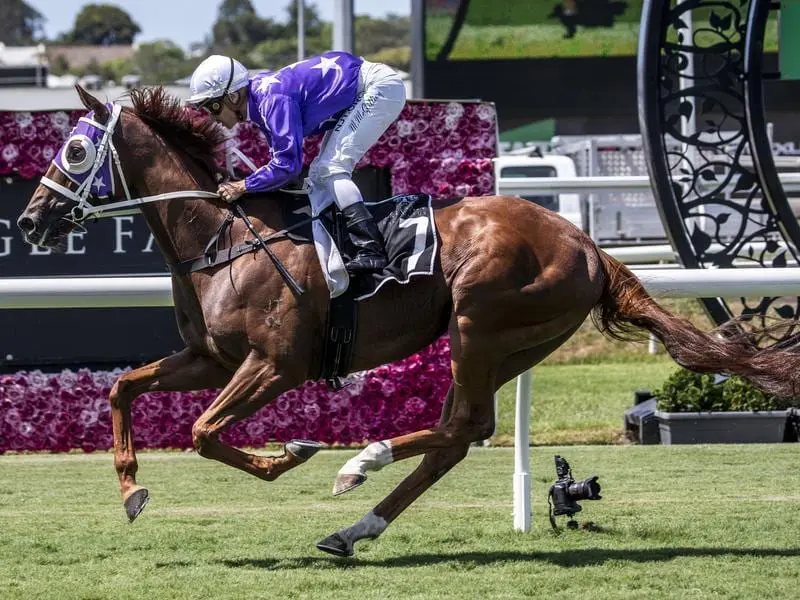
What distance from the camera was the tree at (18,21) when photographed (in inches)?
4870

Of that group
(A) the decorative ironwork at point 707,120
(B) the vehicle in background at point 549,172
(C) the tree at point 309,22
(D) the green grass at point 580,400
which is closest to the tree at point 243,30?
(C) the tree at point 309,22

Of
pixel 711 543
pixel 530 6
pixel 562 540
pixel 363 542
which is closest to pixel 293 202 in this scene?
pixel 363 542

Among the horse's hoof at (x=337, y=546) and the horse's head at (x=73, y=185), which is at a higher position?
the horse's head at (x=73, y=185)

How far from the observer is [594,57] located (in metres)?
25.2

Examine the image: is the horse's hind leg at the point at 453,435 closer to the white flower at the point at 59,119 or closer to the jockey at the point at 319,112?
the jockey at the point at 319,112

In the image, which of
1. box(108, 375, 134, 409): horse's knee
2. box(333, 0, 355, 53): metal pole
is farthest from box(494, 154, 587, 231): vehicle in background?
box(108, 375, 134, 409): horse's knee

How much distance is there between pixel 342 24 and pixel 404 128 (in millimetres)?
2712

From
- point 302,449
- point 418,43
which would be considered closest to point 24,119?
point 302,449

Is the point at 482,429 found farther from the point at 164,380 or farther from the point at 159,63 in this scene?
the point at 159,63

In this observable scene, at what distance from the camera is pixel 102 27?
13325 cm

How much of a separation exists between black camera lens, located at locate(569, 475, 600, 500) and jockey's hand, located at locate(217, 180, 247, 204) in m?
1.63

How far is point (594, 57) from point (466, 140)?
57.3 ft

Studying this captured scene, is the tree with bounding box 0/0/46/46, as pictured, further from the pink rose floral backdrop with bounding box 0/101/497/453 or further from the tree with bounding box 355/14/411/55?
the pink rose floral backdrop with bounding box 0/101/497/453

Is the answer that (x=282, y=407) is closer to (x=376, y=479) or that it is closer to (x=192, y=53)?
(x=376, y=479)
